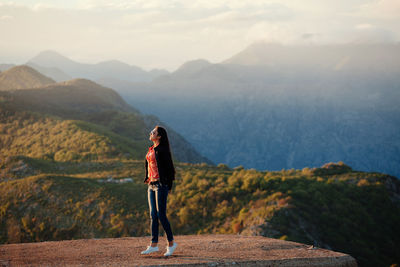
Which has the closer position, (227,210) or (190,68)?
(227,210)

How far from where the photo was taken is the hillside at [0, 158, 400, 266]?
1891cm

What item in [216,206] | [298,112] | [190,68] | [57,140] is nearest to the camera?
[216,206]

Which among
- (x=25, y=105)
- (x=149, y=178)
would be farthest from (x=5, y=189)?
(x=25, y=105)

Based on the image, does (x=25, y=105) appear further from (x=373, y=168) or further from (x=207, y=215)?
(x=373, y=168)

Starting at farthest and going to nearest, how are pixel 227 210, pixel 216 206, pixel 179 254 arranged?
pixel 216 206
pixel 227 210
pixel 179 254

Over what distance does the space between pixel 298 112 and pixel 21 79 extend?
315ft

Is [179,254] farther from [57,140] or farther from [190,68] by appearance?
[190,68]

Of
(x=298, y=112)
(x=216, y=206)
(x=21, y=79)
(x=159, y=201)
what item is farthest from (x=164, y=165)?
(x=21, y=79)

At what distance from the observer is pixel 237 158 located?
4144 inches

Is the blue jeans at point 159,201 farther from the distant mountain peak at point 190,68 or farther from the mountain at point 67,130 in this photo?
the distant mountain peak at point 190,68

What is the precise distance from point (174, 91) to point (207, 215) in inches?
4824

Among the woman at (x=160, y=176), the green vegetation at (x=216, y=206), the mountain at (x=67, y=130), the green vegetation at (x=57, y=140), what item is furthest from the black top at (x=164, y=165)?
the mountain at (x=67, y=130)

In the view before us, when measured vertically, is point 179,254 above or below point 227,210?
above

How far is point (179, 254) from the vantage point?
307 inches
